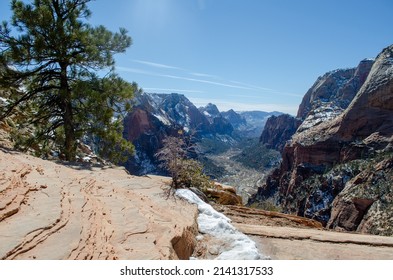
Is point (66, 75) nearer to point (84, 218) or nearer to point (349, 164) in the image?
point (84, 218)

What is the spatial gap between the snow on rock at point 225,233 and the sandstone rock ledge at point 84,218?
1.33 feet

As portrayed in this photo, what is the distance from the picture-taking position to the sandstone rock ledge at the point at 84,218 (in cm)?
484

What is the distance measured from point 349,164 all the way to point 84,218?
88.5 meters

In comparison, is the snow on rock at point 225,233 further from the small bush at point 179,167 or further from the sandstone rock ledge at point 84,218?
the small bush at point 179,167

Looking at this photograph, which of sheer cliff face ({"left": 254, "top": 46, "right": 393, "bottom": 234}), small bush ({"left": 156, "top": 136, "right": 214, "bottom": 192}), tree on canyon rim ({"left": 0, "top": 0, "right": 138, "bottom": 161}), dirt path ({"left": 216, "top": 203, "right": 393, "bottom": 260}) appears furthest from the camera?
sheer cliff face ({"left": 254, "top": 46, "right": 393, "bottom": 234})

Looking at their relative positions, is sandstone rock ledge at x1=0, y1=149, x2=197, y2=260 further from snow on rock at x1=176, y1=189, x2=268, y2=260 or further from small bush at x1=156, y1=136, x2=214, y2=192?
small bush at x1=156, y1=136, x2=214, y2=192

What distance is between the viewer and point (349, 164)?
270 feet

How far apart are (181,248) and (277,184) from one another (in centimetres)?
12612

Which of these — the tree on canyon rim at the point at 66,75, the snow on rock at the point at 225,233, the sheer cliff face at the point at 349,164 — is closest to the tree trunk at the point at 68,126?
the tree on canyon rim at the point at 66,75

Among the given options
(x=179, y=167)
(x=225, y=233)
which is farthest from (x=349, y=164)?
(x=225, y=233)

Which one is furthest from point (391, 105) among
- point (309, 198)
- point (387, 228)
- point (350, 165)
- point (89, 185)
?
point (89, 185)

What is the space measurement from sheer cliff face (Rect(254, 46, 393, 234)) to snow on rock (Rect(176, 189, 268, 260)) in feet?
165

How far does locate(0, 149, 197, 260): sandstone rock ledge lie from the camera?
4.84 meters

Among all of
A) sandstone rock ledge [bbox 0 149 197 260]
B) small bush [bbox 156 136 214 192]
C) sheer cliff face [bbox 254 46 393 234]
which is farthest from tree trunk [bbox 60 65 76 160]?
sheer cliff face [bbox 254 46 393 234]
